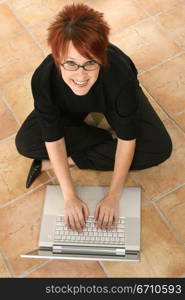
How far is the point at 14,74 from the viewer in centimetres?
210

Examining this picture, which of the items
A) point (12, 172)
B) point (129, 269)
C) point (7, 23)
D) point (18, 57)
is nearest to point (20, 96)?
point (18, 57)

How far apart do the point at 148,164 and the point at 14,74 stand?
35.4 inches

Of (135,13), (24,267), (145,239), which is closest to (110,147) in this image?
(145,239)

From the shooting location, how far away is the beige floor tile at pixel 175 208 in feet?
5.29

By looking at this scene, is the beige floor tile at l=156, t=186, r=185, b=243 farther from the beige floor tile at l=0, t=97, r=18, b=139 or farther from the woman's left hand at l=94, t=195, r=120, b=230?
the beige floor tile at l=0, t=97, r=18, b=139

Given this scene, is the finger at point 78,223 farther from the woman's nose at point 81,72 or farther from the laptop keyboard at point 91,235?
the woman's nose at point 81,72

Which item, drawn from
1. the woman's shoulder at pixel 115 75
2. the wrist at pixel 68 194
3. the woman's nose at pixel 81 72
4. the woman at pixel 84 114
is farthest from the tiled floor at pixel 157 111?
the woman's nose at pixel 81 72

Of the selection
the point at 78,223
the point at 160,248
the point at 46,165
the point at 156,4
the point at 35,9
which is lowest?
the point at 160,248

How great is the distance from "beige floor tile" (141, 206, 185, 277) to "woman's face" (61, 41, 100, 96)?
2.14 ft

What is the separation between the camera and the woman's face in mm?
1075

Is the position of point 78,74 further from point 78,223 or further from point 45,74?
point 78,223

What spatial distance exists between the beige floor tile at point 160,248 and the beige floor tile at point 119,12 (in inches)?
43.4

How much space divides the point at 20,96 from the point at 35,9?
2.07ft

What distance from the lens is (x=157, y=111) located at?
1905 mm
